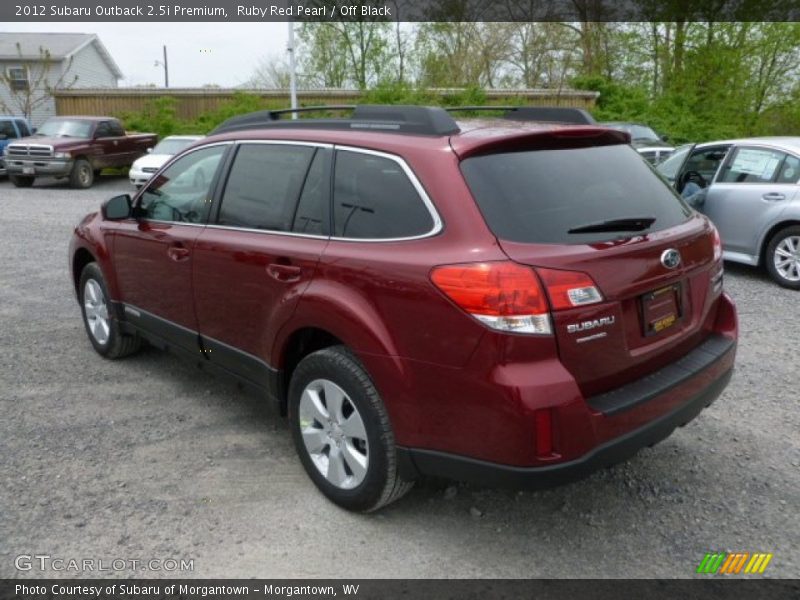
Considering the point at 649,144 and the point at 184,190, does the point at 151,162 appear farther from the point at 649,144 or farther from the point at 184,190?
the point at 184,190

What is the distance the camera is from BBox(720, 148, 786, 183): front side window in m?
7.55

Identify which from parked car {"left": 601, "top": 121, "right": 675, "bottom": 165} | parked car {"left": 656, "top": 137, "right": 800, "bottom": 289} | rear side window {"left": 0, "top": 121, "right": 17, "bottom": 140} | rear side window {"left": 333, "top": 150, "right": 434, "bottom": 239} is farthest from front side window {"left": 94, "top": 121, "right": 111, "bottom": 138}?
rear side window {"left": 333, "top": 150, "right": 434, "bottom": 239}

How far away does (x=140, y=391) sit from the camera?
15.5ft

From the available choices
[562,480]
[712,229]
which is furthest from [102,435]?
[712,229]

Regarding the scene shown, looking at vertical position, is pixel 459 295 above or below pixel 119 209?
Answer: below

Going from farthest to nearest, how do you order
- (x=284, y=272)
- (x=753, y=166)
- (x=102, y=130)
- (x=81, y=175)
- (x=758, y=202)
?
(x=102, y=130) → (x=81, y=175) → (x=753, y=166) → (x=758, y=202) → (x=284, y=272)

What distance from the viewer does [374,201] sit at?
3.04 meters

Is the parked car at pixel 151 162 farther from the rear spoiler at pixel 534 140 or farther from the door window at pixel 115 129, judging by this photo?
the rear spoiler at pixel 534 140

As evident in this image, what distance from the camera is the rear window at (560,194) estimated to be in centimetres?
271

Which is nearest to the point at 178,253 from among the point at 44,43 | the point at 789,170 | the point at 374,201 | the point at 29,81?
the point at 374,201

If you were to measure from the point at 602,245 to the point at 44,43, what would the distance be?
36.3m

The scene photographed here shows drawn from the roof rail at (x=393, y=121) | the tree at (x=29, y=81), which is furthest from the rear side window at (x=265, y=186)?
the tree at (x=29, y=81)

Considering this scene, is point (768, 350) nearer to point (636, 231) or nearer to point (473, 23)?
point (636, 231)

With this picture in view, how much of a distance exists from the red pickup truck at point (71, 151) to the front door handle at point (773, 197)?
651 inches
